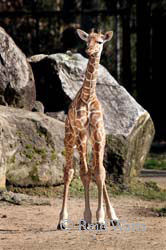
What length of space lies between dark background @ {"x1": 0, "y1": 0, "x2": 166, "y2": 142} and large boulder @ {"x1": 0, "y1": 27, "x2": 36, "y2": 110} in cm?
526

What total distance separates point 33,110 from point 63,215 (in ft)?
12.1

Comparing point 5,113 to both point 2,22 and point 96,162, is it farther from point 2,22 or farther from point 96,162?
point 2,22

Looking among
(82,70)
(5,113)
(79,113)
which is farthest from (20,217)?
(82,70)

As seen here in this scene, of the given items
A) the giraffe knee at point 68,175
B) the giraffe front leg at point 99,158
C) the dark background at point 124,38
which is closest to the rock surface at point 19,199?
the giraffe knee at point 68,175

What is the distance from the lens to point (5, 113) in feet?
29.5

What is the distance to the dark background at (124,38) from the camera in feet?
49.4

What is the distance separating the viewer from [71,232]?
6.27 metres

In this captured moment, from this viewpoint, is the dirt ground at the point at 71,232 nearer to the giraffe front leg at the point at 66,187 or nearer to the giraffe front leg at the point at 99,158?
the giraffe front leg at the point at 66,187

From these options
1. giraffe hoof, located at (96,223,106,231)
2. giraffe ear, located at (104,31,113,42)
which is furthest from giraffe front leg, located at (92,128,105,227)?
giraffe ear, located at (104,31,113,42)

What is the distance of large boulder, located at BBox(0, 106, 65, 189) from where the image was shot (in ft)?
28.2

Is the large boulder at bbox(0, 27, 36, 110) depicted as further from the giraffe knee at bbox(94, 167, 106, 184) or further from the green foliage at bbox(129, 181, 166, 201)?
the giraffe knee at bbox(94, 167, 106, 184)

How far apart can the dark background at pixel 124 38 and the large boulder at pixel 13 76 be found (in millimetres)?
5262

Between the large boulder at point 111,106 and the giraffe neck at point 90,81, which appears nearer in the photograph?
the giraffe neck at point 90,81

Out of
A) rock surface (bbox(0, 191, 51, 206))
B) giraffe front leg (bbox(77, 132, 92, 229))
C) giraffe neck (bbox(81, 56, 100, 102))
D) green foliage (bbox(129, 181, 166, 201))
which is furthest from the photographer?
green foliage (bbox(129, 181, 166, 201))
